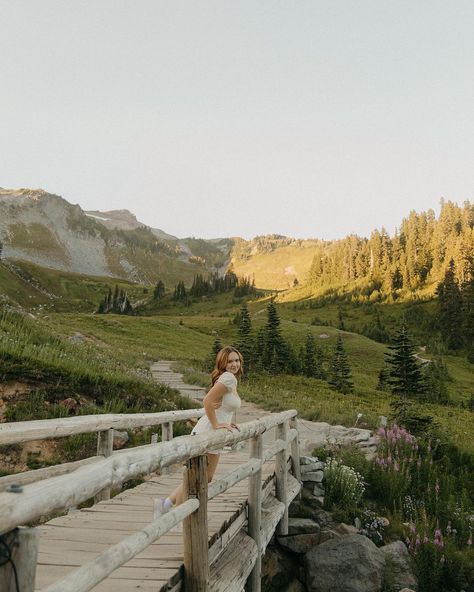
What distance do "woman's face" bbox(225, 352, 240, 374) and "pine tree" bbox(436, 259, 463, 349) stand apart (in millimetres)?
78818

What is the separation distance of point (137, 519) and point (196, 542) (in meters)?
2.00

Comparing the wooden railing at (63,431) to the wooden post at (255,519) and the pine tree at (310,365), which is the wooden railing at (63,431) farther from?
the pine tree at (310,365)

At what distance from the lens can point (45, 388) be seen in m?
12.1

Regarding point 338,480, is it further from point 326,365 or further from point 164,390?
point 326,365

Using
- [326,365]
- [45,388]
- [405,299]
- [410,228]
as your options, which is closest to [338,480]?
[45,388]

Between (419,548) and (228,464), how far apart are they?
3.82 metres

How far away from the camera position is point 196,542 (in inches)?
162

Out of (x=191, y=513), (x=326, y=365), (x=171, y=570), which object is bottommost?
(x=326, y=365)

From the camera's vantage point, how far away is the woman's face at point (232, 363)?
6608 millimetres

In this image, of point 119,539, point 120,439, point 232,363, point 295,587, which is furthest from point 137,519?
point 120,439

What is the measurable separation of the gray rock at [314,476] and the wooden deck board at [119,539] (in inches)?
114

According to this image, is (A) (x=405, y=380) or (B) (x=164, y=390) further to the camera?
(A) (x=405, y=380)

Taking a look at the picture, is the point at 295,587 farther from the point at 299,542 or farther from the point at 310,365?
the point at 310,365

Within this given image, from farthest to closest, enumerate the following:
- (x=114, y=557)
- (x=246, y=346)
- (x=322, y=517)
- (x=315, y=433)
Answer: (x=246, y=346) → (x=315, y=433) → (x=322, y=517) → (x=114, y=557)
